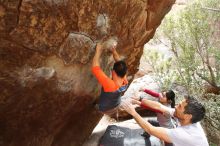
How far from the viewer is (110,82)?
5.61m

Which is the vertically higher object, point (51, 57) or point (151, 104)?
point (51, 57)

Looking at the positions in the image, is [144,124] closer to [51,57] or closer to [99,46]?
[99,46]

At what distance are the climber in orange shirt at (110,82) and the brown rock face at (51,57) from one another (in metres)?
0.28

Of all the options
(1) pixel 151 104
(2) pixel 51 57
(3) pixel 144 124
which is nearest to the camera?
(3) pixel 144 124

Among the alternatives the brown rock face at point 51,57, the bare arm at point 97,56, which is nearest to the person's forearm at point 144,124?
the bare arm at point 97,56

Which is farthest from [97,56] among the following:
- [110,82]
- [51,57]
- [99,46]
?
[51,57]

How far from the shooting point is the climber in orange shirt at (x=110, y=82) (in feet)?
18.2

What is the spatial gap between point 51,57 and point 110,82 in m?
1.08

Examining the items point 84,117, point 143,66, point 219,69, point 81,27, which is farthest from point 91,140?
point 143,66

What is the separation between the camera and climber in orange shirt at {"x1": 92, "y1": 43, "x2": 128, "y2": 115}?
5.56 m

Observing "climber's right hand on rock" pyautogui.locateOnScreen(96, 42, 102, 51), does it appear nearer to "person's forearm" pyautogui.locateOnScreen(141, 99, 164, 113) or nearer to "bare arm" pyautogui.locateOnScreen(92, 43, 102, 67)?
"bare arm" pyautogui.locateOnScreen(92, 43, 102, 67)

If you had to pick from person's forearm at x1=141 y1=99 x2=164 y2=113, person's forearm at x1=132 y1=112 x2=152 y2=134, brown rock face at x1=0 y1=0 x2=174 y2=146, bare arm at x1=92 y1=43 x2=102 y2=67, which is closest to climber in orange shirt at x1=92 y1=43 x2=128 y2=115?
bare arm at x1=92 y1=43 x2=102 y2=67

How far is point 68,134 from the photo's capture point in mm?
7176

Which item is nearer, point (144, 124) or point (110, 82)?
point (144, 124)
